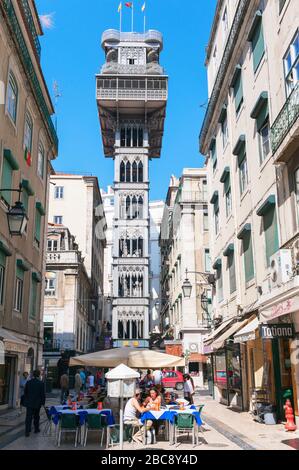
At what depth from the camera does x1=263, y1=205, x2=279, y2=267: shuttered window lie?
571 inches

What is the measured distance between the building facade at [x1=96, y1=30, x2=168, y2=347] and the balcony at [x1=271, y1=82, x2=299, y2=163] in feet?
155

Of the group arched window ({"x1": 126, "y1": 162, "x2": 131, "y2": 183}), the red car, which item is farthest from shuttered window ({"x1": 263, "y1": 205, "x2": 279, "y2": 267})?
arched window ({"x1": 126, "y1": 162, "x2": 131, "y2": 183})

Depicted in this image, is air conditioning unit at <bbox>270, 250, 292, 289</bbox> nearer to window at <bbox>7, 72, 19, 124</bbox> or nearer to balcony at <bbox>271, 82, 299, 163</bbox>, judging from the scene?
balcony at <bbox>271, 82, 299, 163</bbox>

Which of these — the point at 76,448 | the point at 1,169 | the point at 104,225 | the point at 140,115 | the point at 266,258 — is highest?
the point at 140,115

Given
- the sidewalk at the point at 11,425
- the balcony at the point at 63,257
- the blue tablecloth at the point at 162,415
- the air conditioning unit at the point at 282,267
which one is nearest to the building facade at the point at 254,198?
the air conditioning unit at the point at 282,267

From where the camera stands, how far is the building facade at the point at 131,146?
58.7 m

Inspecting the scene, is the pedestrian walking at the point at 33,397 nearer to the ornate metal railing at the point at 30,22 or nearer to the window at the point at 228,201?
the window at the point at 228,201

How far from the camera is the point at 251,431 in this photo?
12.9 metres

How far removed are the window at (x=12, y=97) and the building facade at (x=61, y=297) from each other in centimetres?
2328

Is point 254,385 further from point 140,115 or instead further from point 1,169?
point 140,115

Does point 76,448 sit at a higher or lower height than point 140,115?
lower

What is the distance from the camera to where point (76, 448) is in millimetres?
11070
